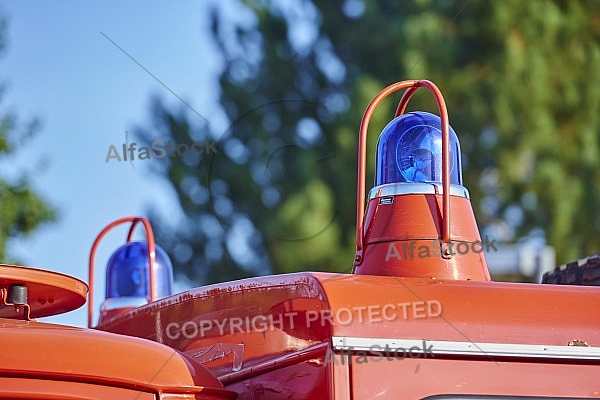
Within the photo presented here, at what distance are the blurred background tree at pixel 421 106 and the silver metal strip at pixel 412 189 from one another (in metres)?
9.58

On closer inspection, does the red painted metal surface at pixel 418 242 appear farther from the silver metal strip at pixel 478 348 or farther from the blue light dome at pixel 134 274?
the blue light dome at pixel 134 274

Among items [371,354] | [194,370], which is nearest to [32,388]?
[194,370]

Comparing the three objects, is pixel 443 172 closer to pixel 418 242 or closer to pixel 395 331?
pixel 418 242

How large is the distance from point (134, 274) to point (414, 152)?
5.60ft

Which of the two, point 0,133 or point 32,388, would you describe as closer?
point 32,388

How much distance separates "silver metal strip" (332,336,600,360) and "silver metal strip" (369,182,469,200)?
1.99 ft

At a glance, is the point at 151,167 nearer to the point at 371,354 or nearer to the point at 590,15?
the point at 590,15

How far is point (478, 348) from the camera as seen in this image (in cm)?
182

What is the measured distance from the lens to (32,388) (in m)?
1.59

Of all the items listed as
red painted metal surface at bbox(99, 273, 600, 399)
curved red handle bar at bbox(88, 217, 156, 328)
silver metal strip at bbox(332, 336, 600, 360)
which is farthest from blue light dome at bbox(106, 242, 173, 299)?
silver metal strip at bbox(332, 336, 600, 360)

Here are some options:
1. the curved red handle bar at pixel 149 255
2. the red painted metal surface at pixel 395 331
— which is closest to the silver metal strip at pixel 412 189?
the red painted metal surface at pixel 395 331

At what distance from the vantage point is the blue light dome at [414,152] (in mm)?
2477

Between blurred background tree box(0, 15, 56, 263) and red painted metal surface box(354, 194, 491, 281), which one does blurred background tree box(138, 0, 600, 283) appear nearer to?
blurred background tree box(0, 15, 56, 263)

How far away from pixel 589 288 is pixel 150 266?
194cm
